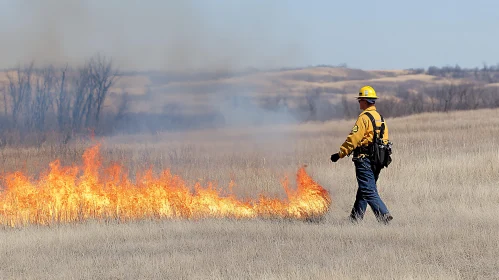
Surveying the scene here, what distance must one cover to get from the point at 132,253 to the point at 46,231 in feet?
7.27

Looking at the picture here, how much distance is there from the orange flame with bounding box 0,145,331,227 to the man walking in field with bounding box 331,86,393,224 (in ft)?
2.83

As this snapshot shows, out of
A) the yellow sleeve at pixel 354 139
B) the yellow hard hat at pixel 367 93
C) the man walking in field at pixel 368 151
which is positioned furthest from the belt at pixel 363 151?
the yellow hard hat at pixel 367 93

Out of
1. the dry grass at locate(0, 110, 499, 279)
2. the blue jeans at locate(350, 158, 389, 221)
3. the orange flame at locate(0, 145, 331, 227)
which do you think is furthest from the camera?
the orange flame at locate(0, 145, 331, 227)

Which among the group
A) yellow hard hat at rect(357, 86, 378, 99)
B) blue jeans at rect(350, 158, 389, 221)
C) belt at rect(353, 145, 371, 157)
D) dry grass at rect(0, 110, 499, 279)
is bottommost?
dry grass at rect(0, 110, 499, 279)

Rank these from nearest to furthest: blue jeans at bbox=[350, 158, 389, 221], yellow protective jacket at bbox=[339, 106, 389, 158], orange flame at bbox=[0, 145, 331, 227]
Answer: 1. yellow protective jacket at bbox=[339, 106, 389, 158]
2. blue jeans at bbox=[350, 158, 389, 221]
3. orange flame at bbox=[0, 145, 331, 227]

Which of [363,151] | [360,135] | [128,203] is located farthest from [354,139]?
[128,203]

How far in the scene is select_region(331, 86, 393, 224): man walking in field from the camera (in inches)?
383

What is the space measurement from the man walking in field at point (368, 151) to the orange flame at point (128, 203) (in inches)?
34.0

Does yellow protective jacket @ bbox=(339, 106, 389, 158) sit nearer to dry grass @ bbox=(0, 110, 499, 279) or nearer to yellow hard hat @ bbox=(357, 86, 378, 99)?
yellow hard hat @ bbox=(357, 86, 378, 99)

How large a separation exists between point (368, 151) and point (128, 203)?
13.5 feet

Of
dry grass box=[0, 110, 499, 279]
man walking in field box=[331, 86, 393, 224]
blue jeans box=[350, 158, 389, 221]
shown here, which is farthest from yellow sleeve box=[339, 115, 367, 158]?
dry grass box=[0, 110, 499, 279]

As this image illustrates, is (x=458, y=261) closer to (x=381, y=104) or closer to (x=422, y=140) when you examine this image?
(x=422, y=140)

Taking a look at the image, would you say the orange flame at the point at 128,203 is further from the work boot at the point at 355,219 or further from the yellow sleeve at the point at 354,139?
the yellow sleeve at the point at 354,139

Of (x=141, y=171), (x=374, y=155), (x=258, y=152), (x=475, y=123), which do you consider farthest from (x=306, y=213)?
(x=475, y=123)
